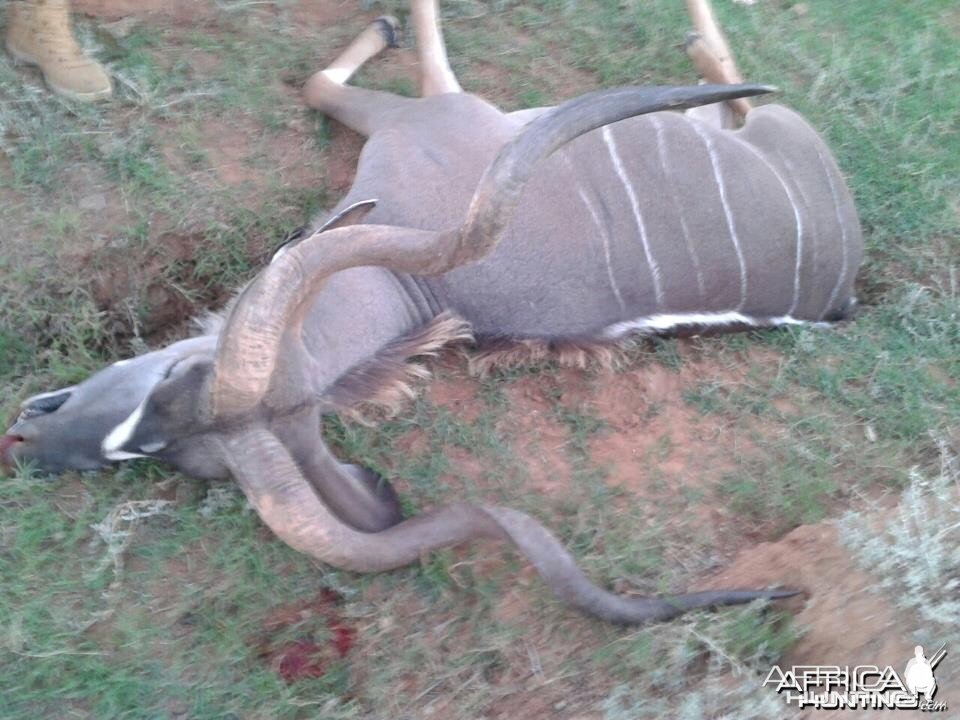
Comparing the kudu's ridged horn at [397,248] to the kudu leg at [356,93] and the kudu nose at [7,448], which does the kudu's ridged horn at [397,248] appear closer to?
the kudu nose at [7,448]

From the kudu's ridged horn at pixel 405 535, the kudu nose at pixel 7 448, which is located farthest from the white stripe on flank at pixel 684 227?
the kudu nose at pixel 7 448

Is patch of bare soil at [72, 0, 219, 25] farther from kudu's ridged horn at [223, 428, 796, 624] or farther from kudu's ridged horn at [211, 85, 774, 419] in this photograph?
kudu's ridged horn at [223, 428, 796, 624]

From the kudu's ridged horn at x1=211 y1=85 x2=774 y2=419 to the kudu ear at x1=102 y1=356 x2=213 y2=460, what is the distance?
5.1 inches

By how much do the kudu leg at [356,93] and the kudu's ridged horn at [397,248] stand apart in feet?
4.29

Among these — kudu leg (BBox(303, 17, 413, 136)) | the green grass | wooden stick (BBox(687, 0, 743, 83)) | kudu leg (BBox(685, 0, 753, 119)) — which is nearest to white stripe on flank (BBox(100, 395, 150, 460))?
the green grass

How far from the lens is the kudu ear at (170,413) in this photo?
2.50m

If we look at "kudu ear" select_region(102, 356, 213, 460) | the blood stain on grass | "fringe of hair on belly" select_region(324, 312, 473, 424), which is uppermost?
"kudu ear" select_region(102, 356, 213, 460)

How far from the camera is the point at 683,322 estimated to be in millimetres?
3348

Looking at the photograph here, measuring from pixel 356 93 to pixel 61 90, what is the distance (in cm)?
107

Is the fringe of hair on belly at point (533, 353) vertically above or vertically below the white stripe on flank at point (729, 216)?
below

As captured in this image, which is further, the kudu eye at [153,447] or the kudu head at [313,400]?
the kudu eye at [153,447]

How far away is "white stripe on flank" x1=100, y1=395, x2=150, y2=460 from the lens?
2.61 metres

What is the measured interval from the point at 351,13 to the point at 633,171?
5.12 ft

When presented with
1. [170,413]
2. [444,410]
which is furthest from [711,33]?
[170,413]
